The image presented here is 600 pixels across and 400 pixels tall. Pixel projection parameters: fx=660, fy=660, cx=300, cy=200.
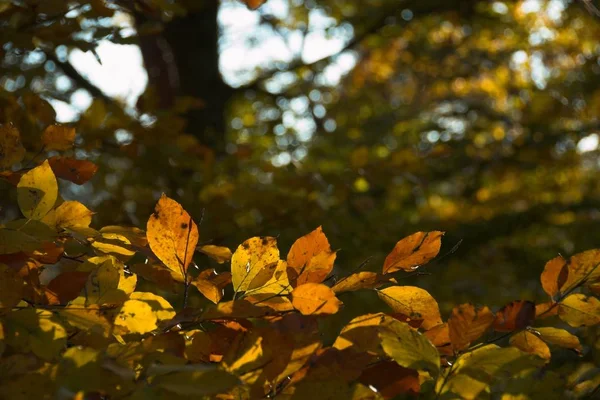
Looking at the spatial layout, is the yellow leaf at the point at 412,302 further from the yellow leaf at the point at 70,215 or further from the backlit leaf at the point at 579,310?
the yellow leaf at the point at 70,215

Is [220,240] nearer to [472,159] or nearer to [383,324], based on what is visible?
[383,324]

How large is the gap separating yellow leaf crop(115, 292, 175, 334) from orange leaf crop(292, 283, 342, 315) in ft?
0.49

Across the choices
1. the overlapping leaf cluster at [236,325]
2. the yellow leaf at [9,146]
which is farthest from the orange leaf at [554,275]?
the yellow leaf at [9,146]

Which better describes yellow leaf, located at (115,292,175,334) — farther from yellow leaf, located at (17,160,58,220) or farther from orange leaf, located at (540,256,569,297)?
orange leaf, located at (540,256,569,297)

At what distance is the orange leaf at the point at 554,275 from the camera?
80 centimetres

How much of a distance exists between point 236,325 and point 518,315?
0.33 meters

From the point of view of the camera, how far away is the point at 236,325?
2.61 ft

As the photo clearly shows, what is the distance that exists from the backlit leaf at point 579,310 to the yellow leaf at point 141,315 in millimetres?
471

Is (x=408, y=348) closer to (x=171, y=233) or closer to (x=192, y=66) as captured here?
(x=171, y=233)

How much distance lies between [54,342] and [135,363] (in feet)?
0.32

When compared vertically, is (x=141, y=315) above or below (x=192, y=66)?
above

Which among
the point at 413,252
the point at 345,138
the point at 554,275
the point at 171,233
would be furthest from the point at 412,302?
the point at 345,138

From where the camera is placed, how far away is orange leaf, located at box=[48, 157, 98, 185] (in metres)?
0.96

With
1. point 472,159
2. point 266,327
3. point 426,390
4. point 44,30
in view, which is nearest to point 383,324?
point 266,327
